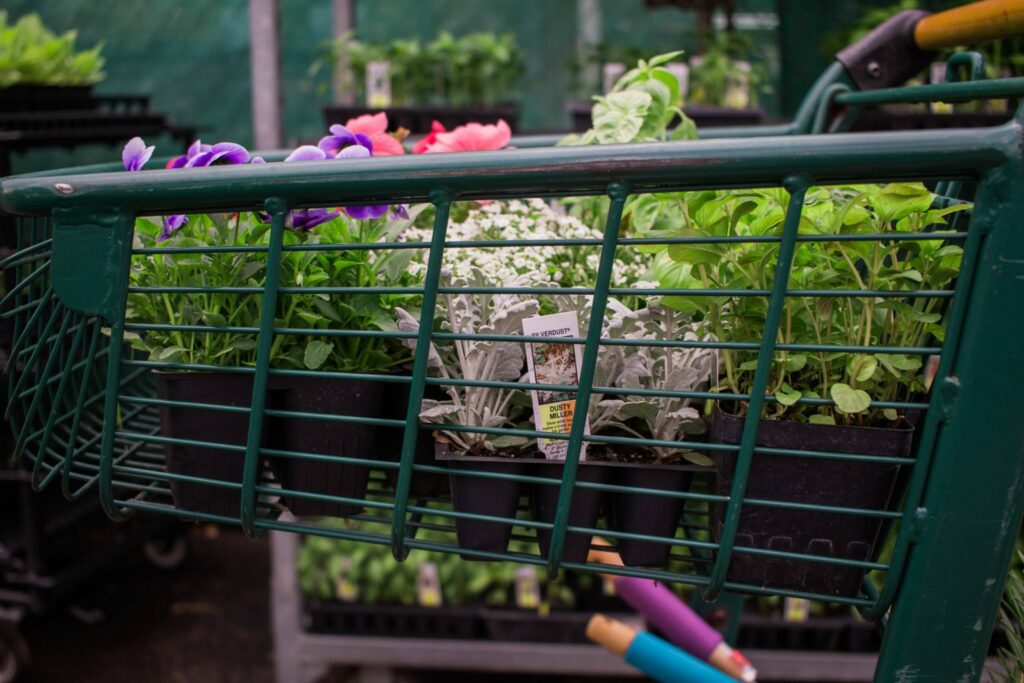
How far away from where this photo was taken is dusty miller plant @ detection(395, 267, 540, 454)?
2.48 ft

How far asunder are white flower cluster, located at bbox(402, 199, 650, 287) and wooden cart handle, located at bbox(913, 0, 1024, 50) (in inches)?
14.7

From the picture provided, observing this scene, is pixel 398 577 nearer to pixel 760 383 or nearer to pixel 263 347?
pixel 263 347

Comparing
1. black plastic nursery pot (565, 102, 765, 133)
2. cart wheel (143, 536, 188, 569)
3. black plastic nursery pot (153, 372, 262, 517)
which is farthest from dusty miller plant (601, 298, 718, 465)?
cart wheel (143, 536, 188, 569)

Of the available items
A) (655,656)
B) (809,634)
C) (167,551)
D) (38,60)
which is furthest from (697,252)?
(167,551)

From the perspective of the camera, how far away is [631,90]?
993mm

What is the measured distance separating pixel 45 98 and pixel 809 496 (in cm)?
194

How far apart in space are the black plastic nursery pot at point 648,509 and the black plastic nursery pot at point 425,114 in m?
1.41

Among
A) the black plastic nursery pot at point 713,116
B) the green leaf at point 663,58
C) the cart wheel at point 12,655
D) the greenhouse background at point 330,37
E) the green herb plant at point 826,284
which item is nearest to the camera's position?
the green herb plant at point 826,284

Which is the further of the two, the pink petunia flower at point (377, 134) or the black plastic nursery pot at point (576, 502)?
the pink petunia flower at point (377, 134)

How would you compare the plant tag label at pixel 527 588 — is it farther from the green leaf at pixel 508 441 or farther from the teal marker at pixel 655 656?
the green leaf at pixel 508 441

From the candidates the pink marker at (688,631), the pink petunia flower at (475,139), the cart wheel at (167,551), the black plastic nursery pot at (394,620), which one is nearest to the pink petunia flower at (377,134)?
the pink petunia flower at (475,139)

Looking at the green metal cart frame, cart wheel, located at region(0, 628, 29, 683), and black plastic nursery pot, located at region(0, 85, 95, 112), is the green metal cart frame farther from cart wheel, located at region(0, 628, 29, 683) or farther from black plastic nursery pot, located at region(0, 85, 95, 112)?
cart wheel, located at region(0, 628, 29, 683)

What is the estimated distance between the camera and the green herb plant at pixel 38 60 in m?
1.93

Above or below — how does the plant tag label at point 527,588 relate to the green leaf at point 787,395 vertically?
below
